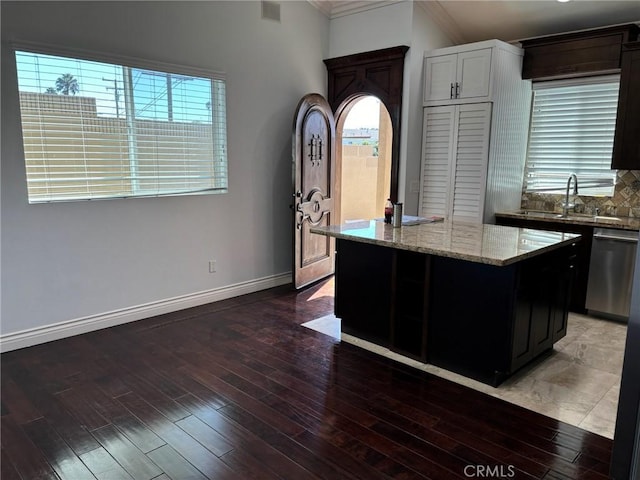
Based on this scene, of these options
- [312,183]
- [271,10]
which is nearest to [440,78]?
[312,183]

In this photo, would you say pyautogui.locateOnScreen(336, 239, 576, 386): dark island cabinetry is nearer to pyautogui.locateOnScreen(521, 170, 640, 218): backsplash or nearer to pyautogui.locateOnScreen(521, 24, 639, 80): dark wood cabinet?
pyautogui.locateOnScreen(521, 170, 640, 218): backsplash

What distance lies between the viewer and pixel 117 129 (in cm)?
371

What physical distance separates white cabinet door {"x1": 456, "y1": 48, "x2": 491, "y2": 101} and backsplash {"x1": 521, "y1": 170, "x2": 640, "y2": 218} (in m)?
1.37

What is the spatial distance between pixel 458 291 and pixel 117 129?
2.90 meters

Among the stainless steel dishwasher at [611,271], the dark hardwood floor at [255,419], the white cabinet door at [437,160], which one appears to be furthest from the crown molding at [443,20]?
the dark hardwood floor at [255,419]

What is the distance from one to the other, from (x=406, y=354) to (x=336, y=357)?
503mm

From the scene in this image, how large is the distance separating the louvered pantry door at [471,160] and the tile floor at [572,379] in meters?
1.48

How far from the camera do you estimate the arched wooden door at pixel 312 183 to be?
4730 mm

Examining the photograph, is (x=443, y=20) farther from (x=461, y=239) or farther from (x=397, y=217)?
(x=461, y=239)

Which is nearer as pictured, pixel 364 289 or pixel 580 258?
pixel 364 289

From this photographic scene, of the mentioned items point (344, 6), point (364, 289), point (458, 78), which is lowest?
point (364, 289)

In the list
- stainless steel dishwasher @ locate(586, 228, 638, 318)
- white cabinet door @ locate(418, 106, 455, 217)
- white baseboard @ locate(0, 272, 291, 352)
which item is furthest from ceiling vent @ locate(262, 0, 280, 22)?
stainless steel dishwasher @ locate(586, 228, 638, 318)

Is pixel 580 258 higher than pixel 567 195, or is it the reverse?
pixel 567 195

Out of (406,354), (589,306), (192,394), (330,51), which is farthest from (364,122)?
(192,394)
